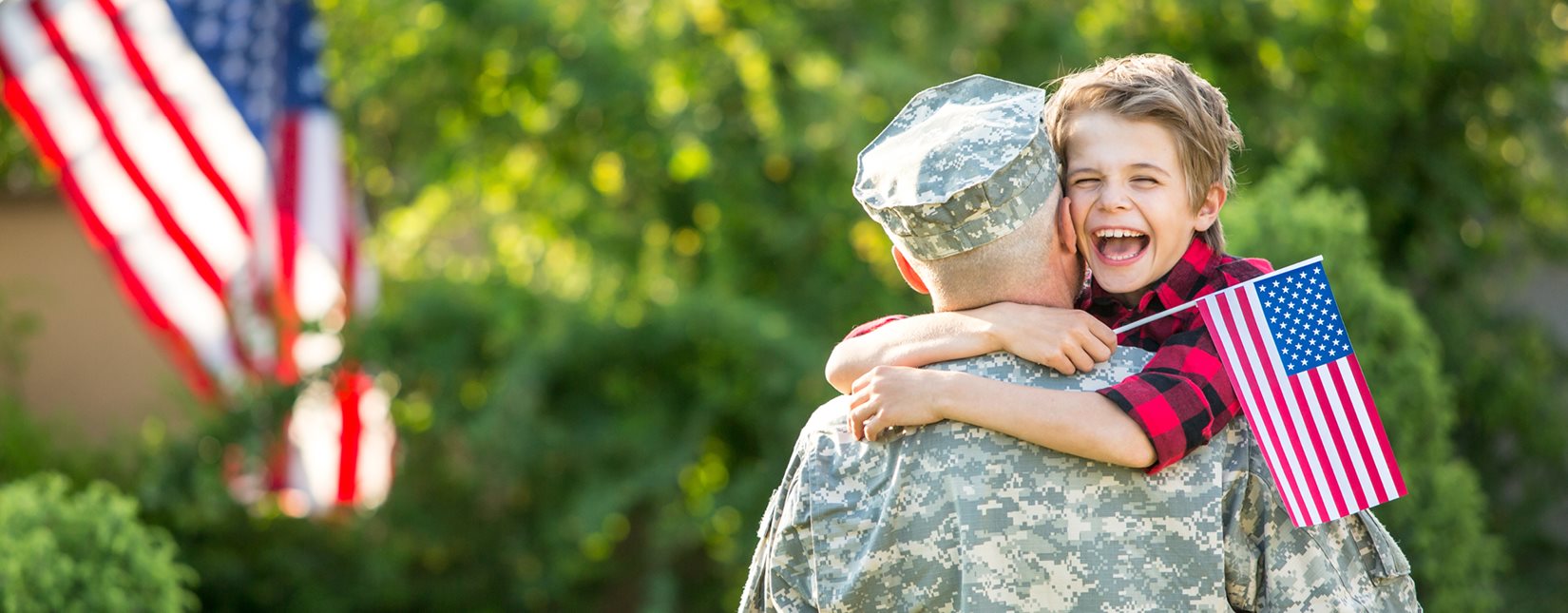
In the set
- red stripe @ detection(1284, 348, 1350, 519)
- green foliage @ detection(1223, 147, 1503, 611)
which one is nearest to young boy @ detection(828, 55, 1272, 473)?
red stripe @ detection(1284, 348, 1350, 519)

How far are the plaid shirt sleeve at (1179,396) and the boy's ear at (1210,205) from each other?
201 mm

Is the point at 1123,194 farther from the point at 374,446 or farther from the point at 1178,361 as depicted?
the point at 374,446

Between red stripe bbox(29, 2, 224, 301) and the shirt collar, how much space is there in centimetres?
497

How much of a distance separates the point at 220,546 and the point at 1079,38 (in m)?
4.50

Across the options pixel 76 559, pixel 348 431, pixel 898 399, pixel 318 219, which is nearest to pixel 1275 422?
pixel 898 399

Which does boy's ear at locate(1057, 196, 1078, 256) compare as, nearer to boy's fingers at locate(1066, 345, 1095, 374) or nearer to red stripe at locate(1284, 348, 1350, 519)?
boy's fingers at locate(1066, 345, 1095, 374)

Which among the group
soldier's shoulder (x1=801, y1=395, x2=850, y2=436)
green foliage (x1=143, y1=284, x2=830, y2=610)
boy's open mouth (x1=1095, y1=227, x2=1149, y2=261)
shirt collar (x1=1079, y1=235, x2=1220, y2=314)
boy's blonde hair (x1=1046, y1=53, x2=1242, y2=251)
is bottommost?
soldier's shoulder (x1=801, y1=395, x2=850, y2=436)

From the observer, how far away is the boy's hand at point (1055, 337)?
1.99 metres

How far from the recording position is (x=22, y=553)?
448cm

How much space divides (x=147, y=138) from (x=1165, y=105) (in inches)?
208

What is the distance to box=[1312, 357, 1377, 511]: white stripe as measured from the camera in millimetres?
2197

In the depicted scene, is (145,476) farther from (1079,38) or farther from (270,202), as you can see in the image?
(1079,38)

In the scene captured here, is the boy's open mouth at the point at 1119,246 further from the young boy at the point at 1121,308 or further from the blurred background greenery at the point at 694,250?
the blurred background greenery at the point at 694,250

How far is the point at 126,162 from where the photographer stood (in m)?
6.45
